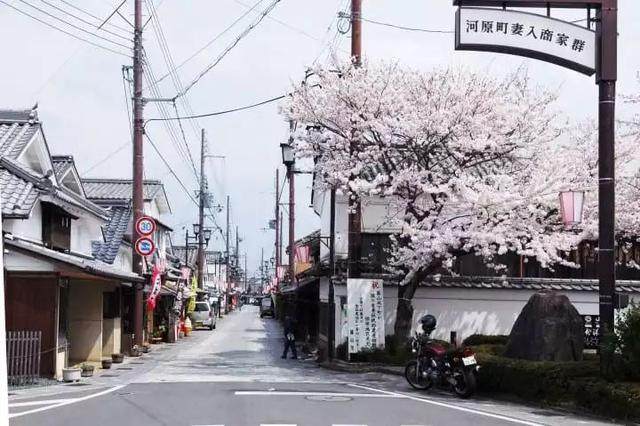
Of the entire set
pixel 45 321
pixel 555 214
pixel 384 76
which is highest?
pixel 384 76

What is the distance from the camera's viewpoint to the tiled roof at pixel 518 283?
2545 centimetres

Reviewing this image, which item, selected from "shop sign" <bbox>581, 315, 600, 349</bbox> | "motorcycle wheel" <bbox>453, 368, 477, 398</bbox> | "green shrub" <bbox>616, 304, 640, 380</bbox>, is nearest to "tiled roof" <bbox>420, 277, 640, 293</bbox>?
A: "shop sign" <bbox>581, 315, 600, 349</bbox>

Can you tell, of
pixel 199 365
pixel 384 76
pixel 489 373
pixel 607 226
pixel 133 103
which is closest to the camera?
pixel 607 226

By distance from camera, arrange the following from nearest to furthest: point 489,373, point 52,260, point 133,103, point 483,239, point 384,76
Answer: point 489,373 < point 52,260 < point 483,239 < point 384,76 < point 133,103

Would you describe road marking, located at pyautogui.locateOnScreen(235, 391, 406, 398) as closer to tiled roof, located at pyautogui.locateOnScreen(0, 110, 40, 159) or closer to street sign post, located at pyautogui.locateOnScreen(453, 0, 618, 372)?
street sign post, located at pyautogui.locateOnScreen(453, 0, 618, 372)

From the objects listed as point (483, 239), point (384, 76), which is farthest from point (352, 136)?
point (483, 239)

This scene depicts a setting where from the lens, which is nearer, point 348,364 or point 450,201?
point 450,201

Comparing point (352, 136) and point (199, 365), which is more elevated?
point (352, 136)

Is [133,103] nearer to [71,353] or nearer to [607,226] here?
[71,353]

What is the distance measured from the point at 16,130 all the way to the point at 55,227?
12.0 ft

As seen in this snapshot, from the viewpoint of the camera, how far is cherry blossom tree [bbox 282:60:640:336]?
20953mm

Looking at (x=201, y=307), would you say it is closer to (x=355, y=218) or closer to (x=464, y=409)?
(x=355, y=218)

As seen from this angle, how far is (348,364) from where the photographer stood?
2284 centimetres

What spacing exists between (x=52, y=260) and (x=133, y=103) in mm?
11795
